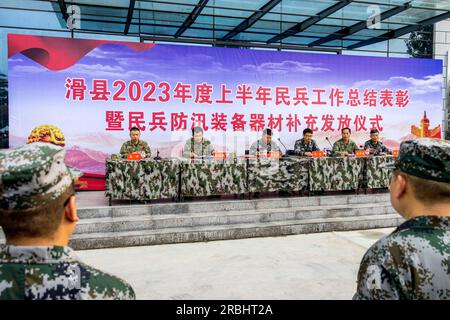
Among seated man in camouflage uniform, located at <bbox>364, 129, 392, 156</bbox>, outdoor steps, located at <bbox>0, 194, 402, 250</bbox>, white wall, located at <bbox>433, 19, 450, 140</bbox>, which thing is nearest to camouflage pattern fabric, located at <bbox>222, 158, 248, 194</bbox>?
outdoor steps, located at <bbox>0, 194, 402, 250</bbox>

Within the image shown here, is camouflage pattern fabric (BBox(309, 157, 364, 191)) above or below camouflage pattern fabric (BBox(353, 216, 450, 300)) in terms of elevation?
below

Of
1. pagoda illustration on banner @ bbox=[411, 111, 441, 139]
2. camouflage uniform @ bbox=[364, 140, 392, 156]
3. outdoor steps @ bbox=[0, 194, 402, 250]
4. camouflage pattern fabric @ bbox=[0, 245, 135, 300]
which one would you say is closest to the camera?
camouflage pattern fabric @ bbox=[0, 245, 135, 300]

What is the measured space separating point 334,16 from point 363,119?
7.89 ft

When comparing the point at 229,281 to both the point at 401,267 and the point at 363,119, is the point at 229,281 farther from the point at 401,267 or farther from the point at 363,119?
the point at 363,119

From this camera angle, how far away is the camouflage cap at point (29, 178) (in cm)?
100

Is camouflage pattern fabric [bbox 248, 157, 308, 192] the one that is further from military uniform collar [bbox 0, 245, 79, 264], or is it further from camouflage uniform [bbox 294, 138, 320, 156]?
military uniform collar [bbox 0, 245, 79, 264]

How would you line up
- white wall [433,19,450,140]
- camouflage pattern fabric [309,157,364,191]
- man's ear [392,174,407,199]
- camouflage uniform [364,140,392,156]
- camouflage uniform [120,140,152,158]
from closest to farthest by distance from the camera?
man's ear [392,174,407,199]
camouflage pattern fabric [309,157,364,191]
camouflage uniform [120,140,152,158]
camouflage uniform [364,140,392,156]
white wall [433,19,450,140]

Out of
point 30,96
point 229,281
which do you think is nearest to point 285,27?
point 30,96

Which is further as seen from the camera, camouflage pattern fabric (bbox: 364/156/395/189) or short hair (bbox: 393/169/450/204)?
camouflage pattern fabric (bbox: 364/156/395/189)

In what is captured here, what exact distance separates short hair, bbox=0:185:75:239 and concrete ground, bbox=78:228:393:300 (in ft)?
8.52

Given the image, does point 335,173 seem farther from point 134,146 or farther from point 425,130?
point 425,130

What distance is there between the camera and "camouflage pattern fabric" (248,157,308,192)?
20.4 feet

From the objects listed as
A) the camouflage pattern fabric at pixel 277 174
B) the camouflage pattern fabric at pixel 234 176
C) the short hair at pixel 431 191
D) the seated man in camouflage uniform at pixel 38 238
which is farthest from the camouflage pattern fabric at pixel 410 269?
the camouflage pattern fabric at pixel 277 174

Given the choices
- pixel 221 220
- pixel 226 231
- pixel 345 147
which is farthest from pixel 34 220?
pixel 345 147
